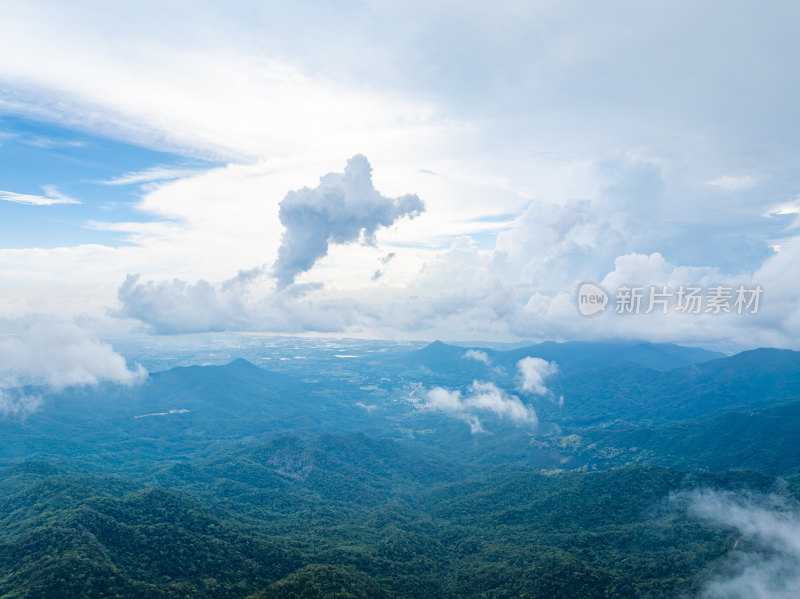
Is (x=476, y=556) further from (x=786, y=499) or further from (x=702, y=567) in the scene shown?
(x=786, y=499)

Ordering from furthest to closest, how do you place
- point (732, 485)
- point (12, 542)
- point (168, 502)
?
point (732, 485), point (168, 502), point (12, 542)

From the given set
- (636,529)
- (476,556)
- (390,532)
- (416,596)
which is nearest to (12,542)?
(416,596)

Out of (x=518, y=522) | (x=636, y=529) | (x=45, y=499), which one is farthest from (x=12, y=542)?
(x=636, y=529)

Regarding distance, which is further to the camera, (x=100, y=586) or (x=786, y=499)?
(x=786, y=499)

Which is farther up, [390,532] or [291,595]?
[291,595]

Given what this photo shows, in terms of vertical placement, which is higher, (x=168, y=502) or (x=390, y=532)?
(x=168, y=502)

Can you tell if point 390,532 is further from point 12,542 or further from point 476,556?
point 12,542

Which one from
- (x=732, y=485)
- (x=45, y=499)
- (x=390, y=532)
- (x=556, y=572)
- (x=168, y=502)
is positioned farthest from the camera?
(x=732, y=485)

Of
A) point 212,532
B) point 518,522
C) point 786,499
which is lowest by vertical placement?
point 518,522

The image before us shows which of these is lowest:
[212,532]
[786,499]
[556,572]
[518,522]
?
[518,522]
